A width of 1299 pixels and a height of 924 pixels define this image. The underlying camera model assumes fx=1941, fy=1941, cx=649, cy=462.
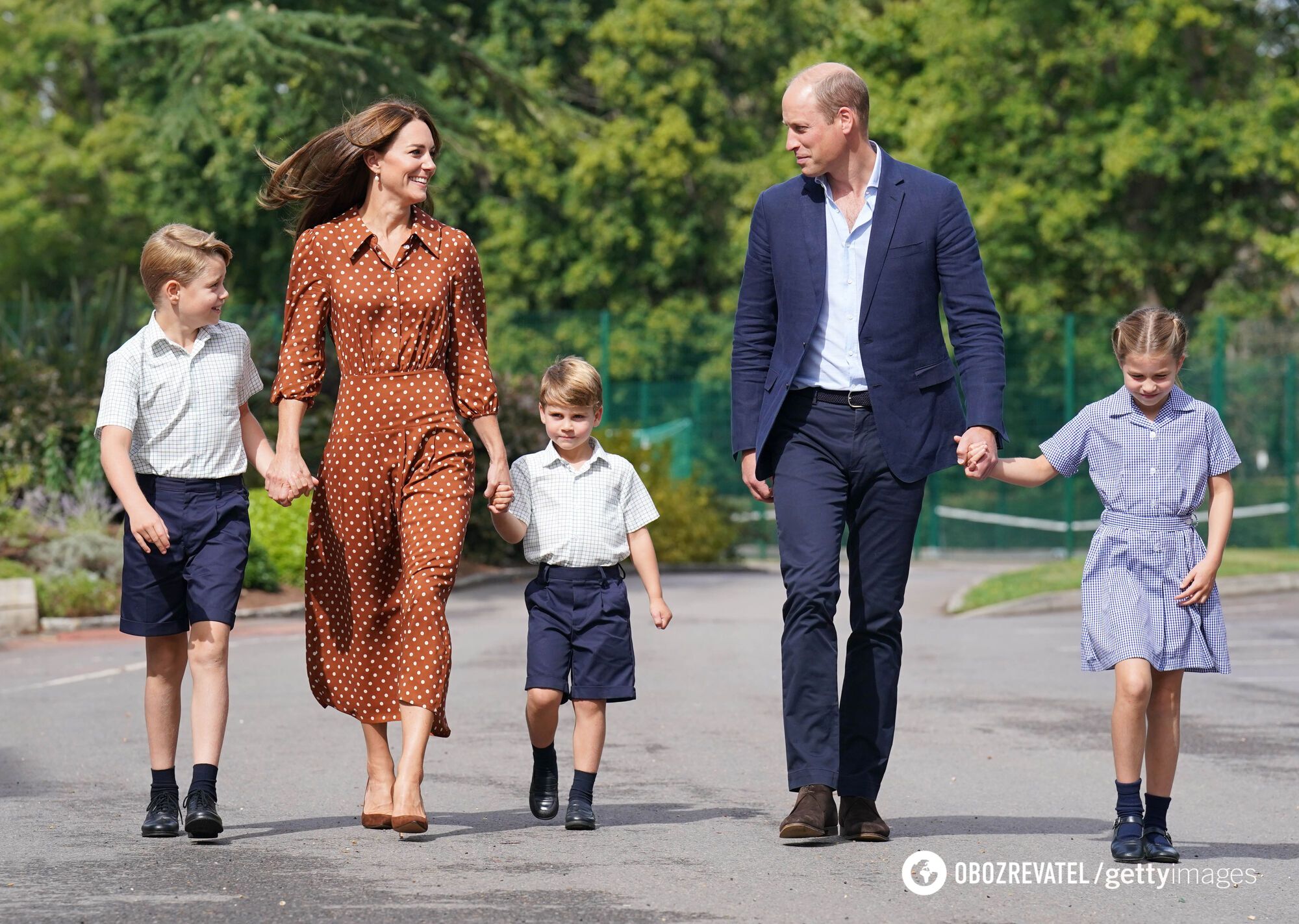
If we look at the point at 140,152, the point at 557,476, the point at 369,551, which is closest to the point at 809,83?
the point at 557,476

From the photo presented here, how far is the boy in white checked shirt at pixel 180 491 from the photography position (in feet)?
18.6

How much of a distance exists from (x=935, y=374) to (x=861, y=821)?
131cm

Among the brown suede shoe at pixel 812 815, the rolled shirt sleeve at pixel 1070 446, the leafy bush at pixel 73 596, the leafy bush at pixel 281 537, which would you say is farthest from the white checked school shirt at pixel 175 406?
the leafy bush at pixel 281 537

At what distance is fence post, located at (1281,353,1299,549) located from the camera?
81.3 ft

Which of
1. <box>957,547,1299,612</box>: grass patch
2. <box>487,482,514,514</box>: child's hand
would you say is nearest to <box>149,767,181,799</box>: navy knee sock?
<box>487,482,514,514</box>: child's hand

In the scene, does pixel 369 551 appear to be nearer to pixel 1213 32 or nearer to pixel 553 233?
pixel 1213 32

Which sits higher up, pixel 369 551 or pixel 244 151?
pixel 244 151

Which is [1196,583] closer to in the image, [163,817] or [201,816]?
[201,816]

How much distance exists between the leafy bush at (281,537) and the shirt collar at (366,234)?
33.6ft

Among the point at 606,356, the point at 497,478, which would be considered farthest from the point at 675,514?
the point at 497,478

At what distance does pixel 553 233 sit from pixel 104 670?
26.2 meters

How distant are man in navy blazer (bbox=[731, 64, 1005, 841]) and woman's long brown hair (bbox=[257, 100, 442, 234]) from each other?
1149mm

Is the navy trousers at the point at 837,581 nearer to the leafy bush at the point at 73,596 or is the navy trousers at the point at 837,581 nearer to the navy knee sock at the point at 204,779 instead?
the navy knee sock at the point at 204,779

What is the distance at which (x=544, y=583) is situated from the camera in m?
6.02
